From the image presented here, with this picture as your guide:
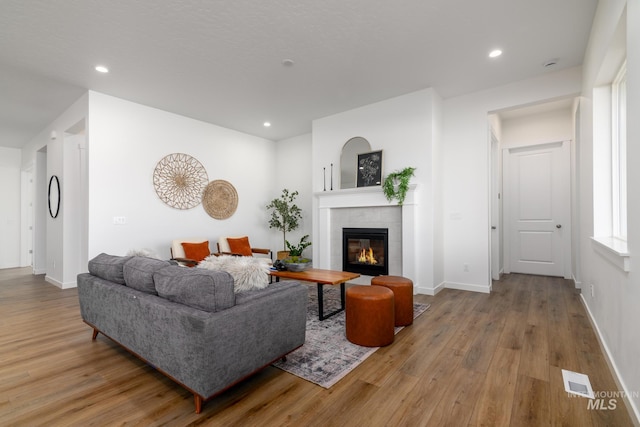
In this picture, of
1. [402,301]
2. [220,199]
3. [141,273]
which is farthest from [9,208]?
[402,301]

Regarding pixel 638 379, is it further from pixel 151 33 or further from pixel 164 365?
pixel 151 33

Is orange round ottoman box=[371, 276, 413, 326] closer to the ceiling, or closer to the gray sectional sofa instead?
the gray sectional sofa

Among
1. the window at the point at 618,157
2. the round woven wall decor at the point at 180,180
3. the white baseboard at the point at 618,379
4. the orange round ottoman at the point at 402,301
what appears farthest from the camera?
the round woven wall decor at the point at 180,180

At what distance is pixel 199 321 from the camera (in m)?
1.55

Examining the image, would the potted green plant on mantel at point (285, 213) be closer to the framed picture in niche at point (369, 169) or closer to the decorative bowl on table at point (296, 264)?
the framed picture in niche at point (369, 169)

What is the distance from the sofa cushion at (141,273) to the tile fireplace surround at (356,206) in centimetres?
311

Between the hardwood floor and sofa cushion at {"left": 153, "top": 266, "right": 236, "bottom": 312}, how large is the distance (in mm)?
611

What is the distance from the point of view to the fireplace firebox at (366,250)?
4.49 metres

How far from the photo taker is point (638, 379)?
1.49 m

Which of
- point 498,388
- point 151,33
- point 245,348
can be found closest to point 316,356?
point 245,348

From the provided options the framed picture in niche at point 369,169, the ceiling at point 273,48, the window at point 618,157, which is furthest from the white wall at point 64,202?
the window at point 618,157

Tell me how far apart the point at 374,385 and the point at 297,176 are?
16.3 ft

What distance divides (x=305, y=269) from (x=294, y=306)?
1.41 meters

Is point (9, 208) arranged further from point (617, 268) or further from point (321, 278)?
point (617, 268)
